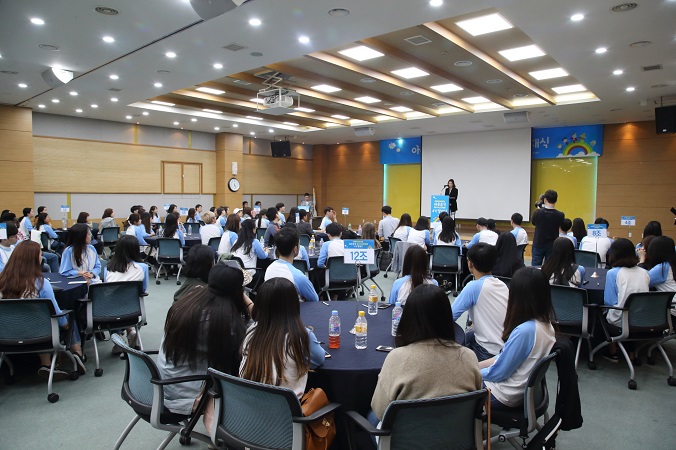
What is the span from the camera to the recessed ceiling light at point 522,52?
738 cm

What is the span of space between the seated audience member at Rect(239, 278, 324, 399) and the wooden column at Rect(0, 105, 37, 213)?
11735 millimetres

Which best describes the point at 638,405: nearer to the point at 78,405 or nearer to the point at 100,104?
the point at 78,405

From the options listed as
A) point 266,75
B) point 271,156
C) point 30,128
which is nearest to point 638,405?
point 266,75

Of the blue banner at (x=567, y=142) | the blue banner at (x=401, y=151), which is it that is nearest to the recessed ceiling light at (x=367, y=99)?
the blue banner at (x=401, y=151)

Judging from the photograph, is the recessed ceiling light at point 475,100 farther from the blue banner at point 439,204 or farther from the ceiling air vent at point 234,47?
the ceiling air vent at point 234,47

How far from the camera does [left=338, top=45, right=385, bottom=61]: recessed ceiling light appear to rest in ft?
24.1

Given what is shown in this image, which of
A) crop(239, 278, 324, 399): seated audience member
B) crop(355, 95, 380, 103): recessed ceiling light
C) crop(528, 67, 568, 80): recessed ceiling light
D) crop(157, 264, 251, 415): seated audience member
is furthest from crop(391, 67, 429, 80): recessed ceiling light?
crop(239, 278, 324, 399): seated audience member

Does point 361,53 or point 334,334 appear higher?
point 361,53

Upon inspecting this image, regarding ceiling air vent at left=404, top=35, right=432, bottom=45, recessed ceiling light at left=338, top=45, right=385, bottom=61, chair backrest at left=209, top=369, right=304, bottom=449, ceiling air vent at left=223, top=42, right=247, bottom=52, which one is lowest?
chair backrest at left=209, top=369, right=304, bottom=449

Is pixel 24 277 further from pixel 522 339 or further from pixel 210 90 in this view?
pixel 210 90

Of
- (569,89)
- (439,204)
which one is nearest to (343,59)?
(439,204)

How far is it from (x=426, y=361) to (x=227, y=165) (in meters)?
14.6

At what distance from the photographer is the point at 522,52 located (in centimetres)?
756

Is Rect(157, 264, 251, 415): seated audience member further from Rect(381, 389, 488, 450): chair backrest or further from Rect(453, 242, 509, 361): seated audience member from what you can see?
Rect(453, 242, 509, 361): seated audience member
